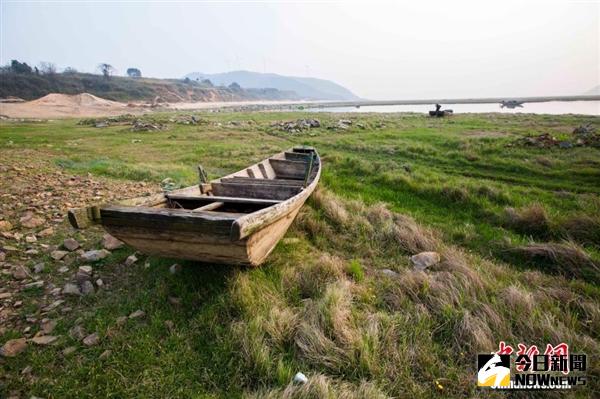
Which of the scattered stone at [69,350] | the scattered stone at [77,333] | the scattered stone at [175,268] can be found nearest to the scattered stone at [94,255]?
the scattered stone at [175,268]

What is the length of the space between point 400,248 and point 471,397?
3053mm

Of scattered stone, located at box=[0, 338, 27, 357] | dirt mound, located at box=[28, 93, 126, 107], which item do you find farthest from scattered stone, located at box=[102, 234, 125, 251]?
dirt mound, located at box=[28, 93, 126, 107]

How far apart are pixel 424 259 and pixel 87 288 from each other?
201 inches

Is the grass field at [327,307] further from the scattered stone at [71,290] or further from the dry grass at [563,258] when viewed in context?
the scattered stone at [71,290]

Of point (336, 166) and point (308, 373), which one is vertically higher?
point (336, 166)

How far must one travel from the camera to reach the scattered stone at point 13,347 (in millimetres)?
3160

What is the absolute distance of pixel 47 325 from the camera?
356cm

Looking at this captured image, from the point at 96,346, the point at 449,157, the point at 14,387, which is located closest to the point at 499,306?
the point at 96,346

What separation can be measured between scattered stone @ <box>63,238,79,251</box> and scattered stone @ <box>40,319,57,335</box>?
1.75 meters

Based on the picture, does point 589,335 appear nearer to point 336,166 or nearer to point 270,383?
point 270,383

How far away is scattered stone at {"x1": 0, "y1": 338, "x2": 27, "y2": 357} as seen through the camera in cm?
316

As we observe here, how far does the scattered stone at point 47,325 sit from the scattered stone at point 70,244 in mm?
1752

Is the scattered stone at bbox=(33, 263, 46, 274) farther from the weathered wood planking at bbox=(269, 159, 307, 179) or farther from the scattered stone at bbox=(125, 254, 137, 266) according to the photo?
the weathered wood planking at bbox=(269, 159, 307, 179)

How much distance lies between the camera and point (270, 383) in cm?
300
